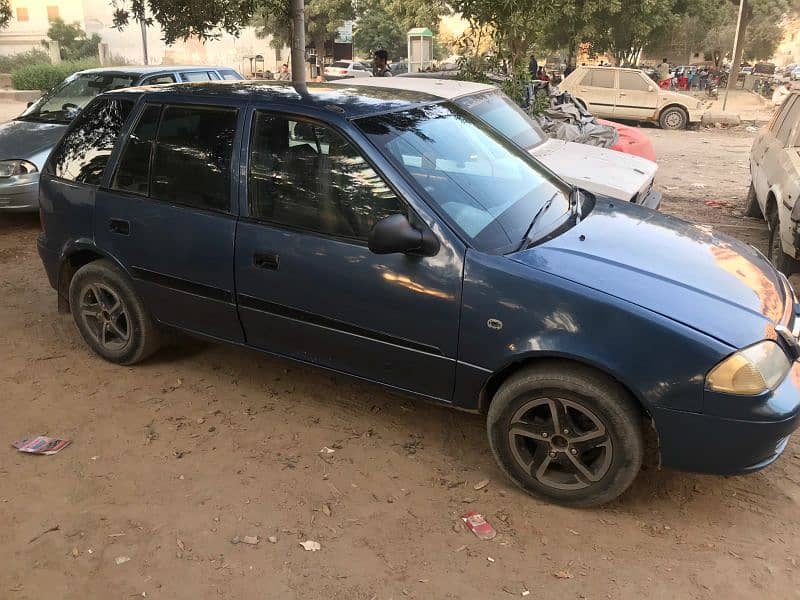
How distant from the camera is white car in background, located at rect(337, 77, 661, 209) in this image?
612 centimetres

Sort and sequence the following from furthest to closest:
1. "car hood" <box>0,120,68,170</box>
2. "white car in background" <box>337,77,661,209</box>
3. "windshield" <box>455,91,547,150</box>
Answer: "car hood" <box>0,120,68,170</box> < "windshield" <box>455,91,547,150</box> < "white car in background" <box>337,77,661,209</box>

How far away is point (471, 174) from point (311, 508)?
1842 millimetres

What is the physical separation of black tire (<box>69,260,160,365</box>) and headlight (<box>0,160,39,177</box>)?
367 cm

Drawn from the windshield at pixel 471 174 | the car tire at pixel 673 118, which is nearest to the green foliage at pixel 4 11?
the windshield at pixel 471 174

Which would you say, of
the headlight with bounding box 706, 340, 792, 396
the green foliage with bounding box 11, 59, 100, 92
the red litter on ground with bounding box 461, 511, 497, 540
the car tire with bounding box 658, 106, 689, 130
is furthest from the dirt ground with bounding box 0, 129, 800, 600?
the green foliage with bounding box 11, 59, 100, 92

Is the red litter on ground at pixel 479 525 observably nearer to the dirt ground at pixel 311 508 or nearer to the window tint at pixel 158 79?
the dirt ground at pixel 311 508

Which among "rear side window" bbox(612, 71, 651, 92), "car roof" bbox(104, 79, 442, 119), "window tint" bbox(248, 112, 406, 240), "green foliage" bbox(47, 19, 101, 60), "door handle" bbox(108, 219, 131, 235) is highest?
"green foliage" bbox(47, 19, 101, 60)

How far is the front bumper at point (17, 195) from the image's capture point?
713 centimetres

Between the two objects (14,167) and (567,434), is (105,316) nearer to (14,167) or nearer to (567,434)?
(567,434)

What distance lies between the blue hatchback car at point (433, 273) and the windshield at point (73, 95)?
4472mm

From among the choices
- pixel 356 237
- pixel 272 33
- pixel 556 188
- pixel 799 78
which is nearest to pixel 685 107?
pixel 556 188

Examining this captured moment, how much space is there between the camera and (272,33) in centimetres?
4706

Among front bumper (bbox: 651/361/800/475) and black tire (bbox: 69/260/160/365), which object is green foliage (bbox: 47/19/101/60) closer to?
black tire (bbox: 69/260/160/365)

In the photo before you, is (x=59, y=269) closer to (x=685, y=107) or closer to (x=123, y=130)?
(x=123, y=130)
